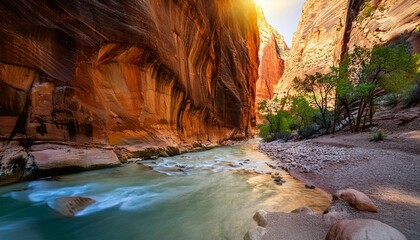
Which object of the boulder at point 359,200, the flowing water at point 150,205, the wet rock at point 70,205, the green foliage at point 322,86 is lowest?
the flowing water at point 150,205

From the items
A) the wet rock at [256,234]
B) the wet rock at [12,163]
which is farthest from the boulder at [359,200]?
the wet rock at [12,163]

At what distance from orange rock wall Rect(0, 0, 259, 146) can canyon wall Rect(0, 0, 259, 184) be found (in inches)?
1.3

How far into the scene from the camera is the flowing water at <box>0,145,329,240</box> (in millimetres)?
3621

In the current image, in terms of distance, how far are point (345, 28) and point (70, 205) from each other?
47.5 metres

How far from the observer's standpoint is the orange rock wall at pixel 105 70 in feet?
23.3

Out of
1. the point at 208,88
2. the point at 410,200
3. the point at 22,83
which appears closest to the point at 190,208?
the point at 410,200

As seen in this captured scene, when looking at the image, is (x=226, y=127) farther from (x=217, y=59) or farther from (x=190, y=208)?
(x=190, y=208)

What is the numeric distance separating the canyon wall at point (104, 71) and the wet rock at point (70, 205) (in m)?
3.44

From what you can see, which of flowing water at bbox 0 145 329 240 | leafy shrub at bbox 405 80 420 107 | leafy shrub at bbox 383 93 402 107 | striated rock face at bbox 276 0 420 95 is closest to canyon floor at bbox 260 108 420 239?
flowing water at bbox 0 145 329 240

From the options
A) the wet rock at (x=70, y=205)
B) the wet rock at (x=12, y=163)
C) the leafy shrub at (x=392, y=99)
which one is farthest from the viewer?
the leafy shrub at (x=392, y=99)

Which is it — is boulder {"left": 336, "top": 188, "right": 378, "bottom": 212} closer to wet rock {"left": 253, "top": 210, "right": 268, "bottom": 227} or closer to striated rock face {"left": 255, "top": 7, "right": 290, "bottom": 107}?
wet rock {"left": 253, "top": 210, "right": 268, "bottom": 227}

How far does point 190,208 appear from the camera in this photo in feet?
15.3

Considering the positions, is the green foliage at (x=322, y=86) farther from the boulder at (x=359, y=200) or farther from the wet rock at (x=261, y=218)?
the wet rock at (x=261, y=218)

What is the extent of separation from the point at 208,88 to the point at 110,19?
13.3 metres
